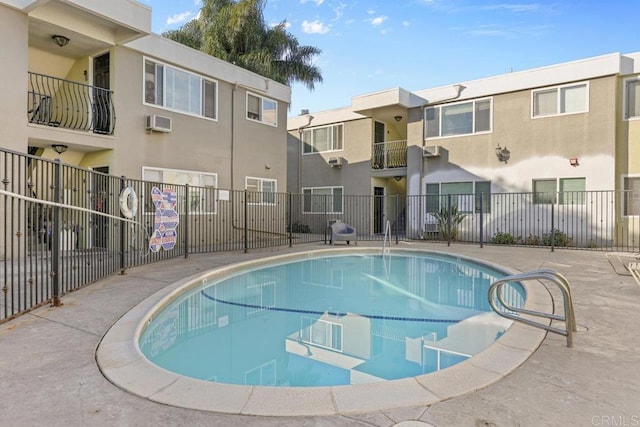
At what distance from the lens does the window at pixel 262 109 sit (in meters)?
14.2

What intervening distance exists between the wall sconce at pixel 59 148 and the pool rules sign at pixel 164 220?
359cm

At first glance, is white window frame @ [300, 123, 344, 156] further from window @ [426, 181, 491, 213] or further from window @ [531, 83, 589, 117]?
window @ [531, 83, 589, 117]

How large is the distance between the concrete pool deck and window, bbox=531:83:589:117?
10.3 metres

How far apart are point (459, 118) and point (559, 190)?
4.48 metres

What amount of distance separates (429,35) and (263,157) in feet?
24.6

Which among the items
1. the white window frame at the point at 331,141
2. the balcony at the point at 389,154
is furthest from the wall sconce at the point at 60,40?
the balcony at the point at 389,154

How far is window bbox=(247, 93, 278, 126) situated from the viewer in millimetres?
14153

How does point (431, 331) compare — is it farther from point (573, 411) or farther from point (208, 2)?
point (208, 2)

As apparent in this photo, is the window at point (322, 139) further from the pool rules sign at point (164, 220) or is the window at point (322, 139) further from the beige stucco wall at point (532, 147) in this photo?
the pool rules sign at point (164, 220)

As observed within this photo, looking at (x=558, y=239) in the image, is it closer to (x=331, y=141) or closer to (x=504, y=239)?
(x=504, y=239)

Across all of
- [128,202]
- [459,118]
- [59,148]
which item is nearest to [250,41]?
[459,118]

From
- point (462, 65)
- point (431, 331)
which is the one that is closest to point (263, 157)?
point (462, 65)

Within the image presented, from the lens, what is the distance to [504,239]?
13.3 metres

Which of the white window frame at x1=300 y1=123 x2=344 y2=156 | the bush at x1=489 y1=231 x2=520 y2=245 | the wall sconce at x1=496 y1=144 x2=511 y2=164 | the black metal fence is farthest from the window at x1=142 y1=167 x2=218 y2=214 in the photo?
the wall sconce at x1=496 y1=144 x2=511 y2=164
